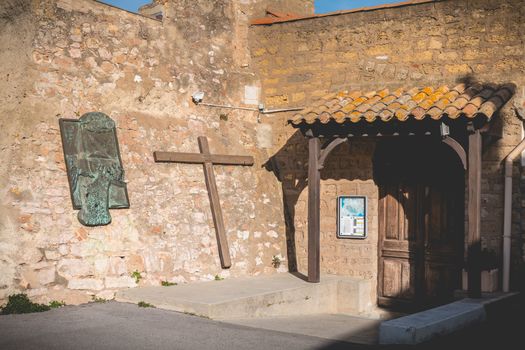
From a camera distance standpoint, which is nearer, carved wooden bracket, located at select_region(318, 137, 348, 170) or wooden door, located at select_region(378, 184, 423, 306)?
carved wooden bracket, located at select_region(318, 137, 348, 170)

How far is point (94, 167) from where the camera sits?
8.83 m

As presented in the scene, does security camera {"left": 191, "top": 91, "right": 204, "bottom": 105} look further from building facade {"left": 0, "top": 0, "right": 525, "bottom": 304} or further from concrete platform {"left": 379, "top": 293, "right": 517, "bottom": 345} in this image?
concrete platform {"left": 379, "top": 293, "right": 517, "bottom": 345}

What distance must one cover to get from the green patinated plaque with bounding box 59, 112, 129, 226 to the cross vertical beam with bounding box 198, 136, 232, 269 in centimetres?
154

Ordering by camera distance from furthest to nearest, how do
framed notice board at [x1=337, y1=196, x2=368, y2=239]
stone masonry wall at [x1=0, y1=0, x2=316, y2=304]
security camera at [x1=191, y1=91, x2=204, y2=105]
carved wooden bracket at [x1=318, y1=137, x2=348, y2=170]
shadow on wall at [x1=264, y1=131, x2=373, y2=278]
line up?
shadow on wall at [x1=264, y1=131, x2=373, y2=278] < framed notice board at [x1=337, y1=196, x2=368, y2=239] < security camera at [x1=191, y1=91, x2=204, y2=105] < carved wooden bracket at [x1=318, y1=137, x2=348, y2=170] < stone masonry wall at [x1=0, y1=0, x2=316, y2=304]

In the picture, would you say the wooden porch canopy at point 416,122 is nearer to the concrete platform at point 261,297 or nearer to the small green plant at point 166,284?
the concrete platform at point 261,297

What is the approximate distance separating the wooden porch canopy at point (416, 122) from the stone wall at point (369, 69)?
445 millimetres

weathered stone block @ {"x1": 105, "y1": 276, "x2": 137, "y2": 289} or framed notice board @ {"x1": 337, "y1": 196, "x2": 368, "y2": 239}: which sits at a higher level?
framed notice board @ {"x1": 337, "y1": 196, "x2": 368, "y2": 239}

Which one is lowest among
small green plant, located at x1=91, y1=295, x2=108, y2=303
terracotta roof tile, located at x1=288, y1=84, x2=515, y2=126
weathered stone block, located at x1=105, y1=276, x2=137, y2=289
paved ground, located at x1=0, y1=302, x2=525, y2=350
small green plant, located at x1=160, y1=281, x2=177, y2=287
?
paved ground, located at x1=0, y1=302, x2=525, y2=350

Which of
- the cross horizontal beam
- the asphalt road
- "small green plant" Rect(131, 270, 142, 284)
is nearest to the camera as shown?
the asphalt road

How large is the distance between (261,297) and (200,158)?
2.63m

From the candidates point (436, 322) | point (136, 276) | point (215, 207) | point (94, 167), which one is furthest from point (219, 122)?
point (436, 322)

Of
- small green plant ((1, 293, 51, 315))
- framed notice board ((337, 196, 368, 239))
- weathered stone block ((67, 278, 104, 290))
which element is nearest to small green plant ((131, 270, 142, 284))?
weathered stone block ((67, 278, 104, 290))

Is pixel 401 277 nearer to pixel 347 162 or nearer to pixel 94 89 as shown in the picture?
pixel 347 162

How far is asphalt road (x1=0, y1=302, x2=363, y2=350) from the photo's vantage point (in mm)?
6348
